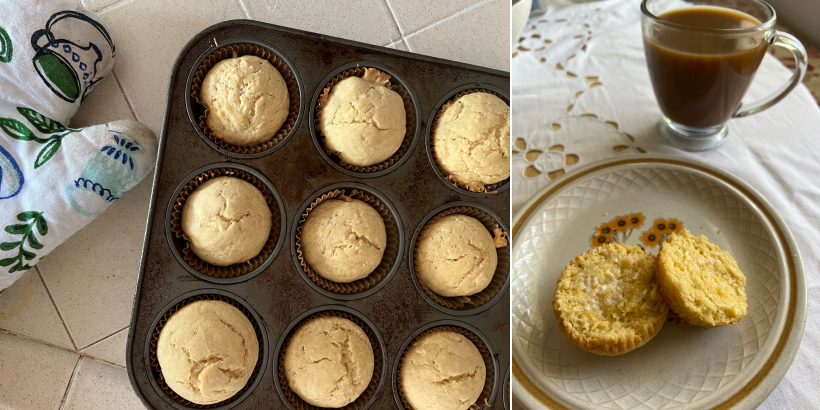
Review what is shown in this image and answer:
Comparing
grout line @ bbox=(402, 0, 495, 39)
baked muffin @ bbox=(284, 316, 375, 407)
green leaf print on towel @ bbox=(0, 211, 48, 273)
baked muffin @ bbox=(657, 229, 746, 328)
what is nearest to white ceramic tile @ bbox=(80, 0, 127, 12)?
green leaf print on towel @ bbox=(0, 211, 48, 273)

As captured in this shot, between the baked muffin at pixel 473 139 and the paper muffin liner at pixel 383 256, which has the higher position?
the baked muffin at pixel 473 139

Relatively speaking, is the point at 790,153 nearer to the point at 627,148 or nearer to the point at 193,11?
the point at 627,148

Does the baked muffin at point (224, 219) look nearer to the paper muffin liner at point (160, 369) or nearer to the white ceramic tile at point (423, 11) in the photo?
the paper muffin liner at point (160, 369)

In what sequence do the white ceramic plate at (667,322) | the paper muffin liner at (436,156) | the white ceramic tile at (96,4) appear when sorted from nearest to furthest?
the white ceramic plate at (667,322)
the paper muffin liner at (436,156)
the white ceramic tile at (96,4)

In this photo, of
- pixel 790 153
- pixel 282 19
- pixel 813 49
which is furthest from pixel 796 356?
pixel 282 19

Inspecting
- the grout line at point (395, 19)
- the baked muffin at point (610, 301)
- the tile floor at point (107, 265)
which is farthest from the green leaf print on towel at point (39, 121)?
the baked muffin at point (610, 301)

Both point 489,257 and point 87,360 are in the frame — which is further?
point 87,360

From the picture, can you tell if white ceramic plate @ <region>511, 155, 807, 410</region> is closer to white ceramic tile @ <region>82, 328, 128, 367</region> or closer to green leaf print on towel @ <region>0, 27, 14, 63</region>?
white ceramic tile @ <region>82, 328, 128, 367</region>
